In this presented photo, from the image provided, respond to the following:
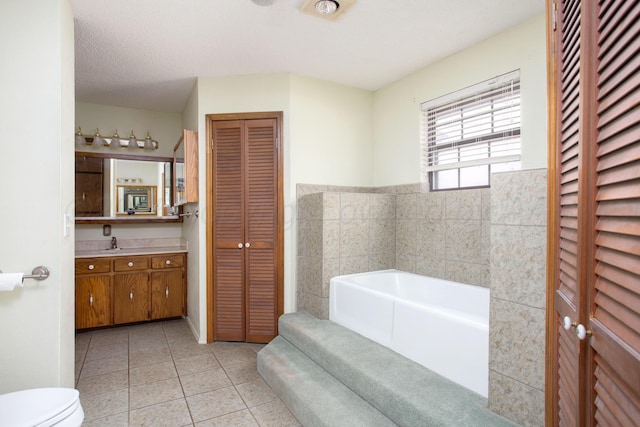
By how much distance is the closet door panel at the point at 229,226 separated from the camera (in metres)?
3.35

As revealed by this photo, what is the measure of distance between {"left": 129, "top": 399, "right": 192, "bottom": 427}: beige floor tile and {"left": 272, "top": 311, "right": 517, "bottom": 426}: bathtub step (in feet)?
2.91

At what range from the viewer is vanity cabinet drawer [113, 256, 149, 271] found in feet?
12.4

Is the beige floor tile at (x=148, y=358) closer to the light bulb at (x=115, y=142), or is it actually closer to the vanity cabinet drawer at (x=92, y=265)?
the vanity cabinet drawer at (x=92, y=265)

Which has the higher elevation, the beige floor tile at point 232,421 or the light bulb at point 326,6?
the light bulb at point 326,6

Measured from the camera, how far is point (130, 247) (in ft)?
14.1

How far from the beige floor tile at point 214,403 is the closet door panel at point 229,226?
0.90m

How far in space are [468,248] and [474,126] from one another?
0.98 m

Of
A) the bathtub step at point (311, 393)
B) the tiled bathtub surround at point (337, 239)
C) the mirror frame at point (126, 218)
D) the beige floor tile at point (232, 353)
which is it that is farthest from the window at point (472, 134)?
the mirror frame at point (126, 218)

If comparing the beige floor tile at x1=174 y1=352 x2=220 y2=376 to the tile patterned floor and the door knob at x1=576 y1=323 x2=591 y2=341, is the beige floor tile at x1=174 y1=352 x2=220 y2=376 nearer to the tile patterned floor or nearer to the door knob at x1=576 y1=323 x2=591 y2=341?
the tile patterned floor

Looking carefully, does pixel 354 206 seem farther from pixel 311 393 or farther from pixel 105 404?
pixel 105 404

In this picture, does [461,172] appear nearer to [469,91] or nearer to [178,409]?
[469,91]

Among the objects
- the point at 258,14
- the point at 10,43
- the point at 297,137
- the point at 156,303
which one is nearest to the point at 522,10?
the point at 258,14

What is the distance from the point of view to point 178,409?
2271mm

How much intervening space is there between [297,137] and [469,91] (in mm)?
1521
